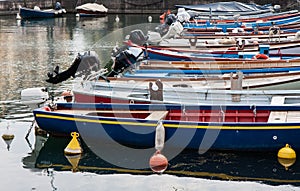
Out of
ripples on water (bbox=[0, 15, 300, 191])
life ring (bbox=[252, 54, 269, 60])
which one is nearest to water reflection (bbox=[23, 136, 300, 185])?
ripples on water (bbox=[0, 15, 300, 191])

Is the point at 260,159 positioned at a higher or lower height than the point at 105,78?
lower

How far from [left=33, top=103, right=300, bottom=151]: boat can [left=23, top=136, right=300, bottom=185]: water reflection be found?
0.27 m

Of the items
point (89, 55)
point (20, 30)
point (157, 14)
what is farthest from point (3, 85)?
point (157, 14)

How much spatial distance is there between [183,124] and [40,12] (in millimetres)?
41192

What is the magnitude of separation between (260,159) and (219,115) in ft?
5.35

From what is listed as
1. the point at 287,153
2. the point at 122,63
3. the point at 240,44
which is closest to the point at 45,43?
the point at 240,44

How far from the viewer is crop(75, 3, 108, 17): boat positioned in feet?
186

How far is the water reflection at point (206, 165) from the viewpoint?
15516 millimetres

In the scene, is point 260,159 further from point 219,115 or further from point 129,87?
point 129,87

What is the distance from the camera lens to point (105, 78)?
20.2m

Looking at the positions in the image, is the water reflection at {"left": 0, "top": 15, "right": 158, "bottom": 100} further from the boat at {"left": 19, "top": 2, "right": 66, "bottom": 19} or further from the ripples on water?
the ripples on water

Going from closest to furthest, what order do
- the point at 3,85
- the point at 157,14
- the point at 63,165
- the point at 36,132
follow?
the point at 63,165 → the point at 36,132 → the point at 3,85 → the point at 157,14

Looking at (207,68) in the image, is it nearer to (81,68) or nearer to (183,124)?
(81,68)

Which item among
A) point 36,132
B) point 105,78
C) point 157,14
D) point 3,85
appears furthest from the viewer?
point 157,14
